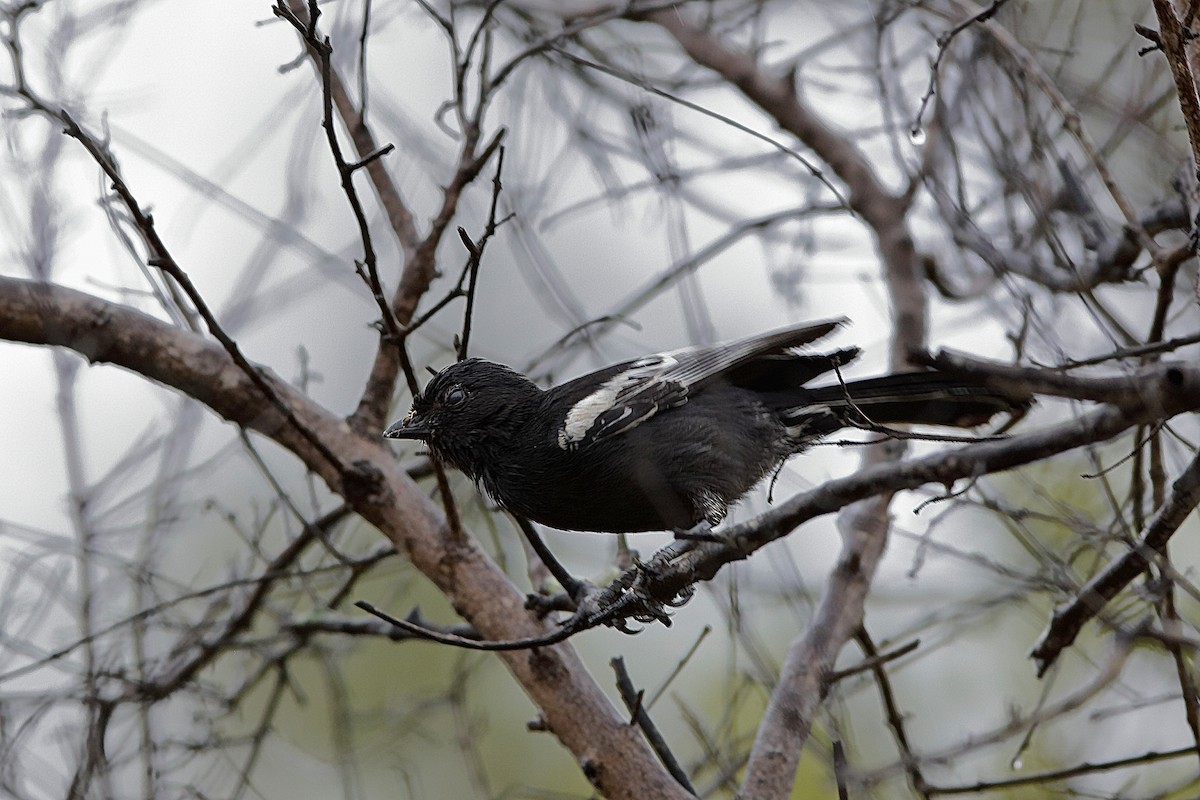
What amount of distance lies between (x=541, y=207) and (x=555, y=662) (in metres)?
2.17

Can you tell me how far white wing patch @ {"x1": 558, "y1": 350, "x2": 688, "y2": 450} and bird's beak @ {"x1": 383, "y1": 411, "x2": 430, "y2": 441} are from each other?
0.55 m

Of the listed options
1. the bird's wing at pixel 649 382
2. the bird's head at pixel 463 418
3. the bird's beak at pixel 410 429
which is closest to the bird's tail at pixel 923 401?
the bird's wing at pixel 649 382

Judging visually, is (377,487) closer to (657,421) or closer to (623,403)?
(623,403)

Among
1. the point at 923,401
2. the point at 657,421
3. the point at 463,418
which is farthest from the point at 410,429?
the point at 923,401

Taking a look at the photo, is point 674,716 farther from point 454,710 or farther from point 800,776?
point 454,710

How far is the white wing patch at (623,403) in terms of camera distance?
3.77 m

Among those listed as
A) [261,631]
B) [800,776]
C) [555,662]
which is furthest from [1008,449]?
[800,776]

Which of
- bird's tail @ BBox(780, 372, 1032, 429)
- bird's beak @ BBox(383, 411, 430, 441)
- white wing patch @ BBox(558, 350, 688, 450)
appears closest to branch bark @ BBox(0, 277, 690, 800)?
bird's beak @ BBox(383, 411, 430, 441)

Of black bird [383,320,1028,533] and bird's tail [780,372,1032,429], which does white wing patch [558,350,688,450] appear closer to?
black bird [383,320,1028,533]

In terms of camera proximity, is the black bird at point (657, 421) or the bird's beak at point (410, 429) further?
the bird's beak at point (410, 429)

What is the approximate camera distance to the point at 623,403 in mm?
3877

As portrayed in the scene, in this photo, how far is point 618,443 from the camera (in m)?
3.76

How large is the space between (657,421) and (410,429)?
0.89 metres

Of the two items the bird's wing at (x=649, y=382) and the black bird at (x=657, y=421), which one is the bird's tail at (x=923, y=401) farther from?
the bird's wing at (x=649, y=382)
